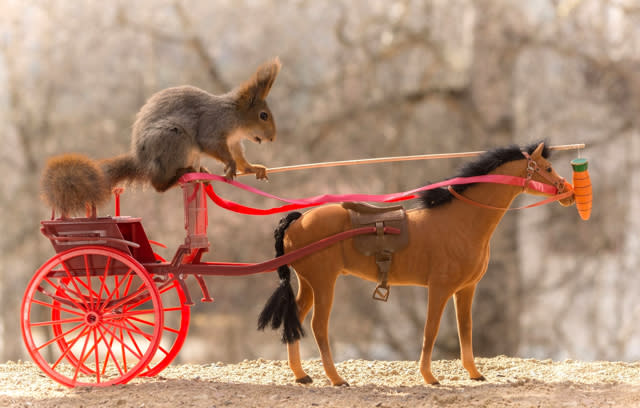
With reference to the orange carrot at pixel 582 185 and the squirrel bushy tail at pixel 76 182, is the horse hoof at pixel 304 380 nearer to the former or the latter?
the squirrel bushy tail at pixel 76 182

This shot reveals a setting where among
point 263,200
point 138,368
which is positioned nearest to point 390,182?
point 263,200

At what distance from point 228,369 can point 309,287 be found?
143cm

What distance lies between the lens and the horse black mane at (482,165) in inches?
198

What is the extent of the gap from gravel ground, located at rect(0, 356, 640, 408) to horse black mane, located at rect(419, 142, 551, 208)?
1496 millimetres

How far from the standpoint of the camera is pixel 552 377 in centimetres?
532

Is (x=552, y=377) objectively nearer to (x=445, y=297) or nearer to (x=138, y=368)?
(x=445, y=297)

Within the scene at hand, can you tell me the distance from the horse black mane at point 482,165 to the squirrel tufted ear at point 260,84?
1.55 m

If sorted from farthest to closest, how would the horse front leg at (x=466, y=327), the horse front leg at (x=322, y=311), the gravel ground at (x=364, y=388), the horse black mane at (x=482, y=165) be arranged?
the horse front leg at (x=466, y=327) → the horse black mane at (x=482, y=165) → the horse front leg at (x=322, y=311) → the gravel ground at (x=364, y=388)

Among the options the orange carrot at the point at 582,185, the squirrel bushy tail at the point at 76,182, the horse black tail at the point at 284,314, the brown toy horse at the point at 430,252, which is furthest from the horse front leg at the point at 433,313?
the squirrel bushy tail at the point at 76,182

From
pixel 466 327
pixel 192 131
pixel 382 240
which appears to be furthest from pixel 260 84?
pixel 466 327

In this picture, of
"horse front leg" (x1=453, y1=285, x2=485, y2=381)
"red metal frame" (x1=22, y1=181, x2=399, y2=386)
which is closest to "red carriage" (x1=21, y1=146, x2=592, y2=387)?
"red metal frame" (x1=22, y1=181, x2=399, y2=386)

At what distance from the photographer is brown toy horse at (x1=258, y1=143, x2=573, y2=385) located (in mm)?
4840

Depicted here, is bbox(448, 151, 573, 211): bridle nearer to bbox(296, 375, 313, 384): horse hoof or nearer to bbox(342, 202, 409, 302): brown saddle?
bbox(342, 202, 409, 302): brown saddle

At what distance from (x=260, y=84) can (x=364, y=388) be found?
2.56 metres
